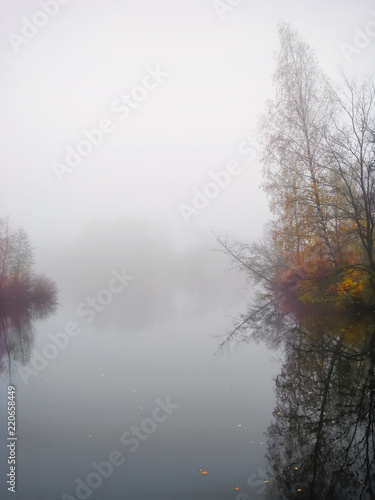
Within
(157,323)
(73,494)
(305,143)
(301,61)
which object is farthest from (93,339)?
(301,61)

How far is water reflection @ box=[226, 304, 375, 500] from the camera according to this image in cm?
464

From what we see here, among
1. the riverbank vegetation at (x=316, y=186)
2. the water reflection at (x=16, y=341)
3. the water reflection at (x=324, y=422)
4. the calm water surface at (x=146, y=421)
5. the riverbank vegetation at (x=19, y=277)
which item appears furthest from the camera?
the riverbank vegetation at (x=19, y=277)

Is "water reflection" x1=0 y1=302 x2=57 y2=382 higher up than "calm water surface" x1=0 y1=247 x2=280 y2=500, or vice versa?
"water reflection" x1=0 y1=302 x2=57 y2=382

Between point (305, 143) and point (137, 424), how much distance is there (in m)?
18.7

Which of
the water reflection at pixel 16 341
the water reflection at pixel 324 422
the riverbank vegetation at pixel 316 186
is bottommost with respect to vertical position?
the water reflection at pixel 324 422

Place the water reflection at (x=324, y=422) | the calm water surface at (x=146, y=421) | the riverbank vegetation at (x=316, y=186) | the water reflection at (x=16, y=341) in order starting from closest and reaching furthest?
the water reflection at (x=324, y=422)
the calm water surface at (x=146, y=421)
the water reflection at (x=16, y=341)
the riverbank vegetation at (x=316, y=186)

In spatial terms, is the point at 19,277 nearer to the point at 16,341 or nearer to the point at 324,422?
the point at 16,341

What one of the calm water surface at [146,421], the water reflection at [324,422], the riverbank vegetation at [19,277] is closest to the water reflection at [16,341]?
the calm water surface at [146,421]

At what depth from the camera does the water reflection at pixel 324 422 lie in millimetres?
4641

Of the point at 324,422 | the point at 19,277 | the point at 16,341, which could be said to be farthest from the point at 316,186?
the point at 19,277

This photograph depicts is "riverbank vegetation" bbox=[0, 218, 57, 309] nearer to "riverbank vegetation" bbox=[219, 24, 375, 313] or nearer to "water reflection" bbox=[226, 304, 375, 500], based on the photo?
"riverbank vegetation" bbox=[219, 24, 375, 313]

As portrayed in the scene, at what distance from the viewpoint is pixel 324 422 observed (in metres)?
6.24

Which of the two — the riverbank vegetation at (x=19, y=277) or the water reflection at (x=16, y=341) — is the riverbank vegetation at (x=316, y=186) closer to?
the water reflection at (x=16, y=341)

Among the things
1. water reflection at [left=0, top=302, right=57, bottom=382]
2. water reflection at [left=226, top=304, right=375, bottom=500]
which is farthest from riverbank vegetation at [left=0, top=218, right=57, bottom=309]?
water reflection at [left=226, top=304, right=375, bottom=500]
